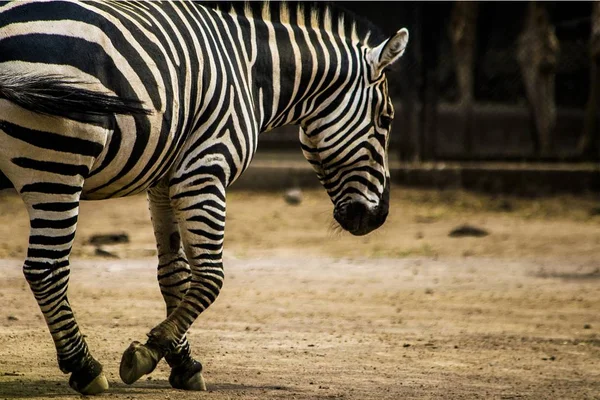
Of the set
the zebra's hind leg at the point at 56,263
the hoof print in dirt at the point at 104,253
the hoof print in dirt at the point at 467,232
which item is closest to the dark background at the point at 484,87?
the hoof print in dirt at the point at 467,232

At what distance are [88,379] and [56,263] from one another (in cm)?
54

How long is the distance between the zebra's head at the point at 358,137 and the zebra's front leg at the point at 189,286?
0.82 m

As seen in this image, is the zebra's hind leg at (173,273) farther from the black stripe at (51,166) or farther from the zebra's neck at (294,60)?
the black stripe at (51,166)

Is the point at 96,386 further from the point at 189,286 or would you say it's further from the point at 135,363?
the point at 189,286

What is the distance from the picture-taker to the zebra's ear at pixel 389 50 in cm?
505

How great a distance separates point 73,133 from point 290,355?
→ 6.59ft

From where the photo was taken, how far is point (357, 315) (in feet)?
21.9

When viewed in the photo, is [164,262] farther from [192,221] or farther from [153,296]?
[153,296]

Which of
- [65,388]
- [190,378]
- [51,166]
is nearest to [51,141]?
[51,166]

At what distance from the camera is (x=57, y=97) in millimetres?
3811

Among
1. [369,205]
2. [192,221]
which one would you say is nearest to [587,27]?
[369,205]

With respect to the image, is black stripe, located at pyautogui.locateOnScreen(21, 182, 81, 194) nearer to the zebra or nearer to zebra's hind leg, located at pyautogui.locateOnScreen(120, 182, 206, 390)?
the zebra

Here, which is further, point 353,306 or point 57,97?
point 353,306

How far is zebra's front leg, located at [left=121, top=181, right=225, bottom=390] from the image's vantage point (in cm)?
431
